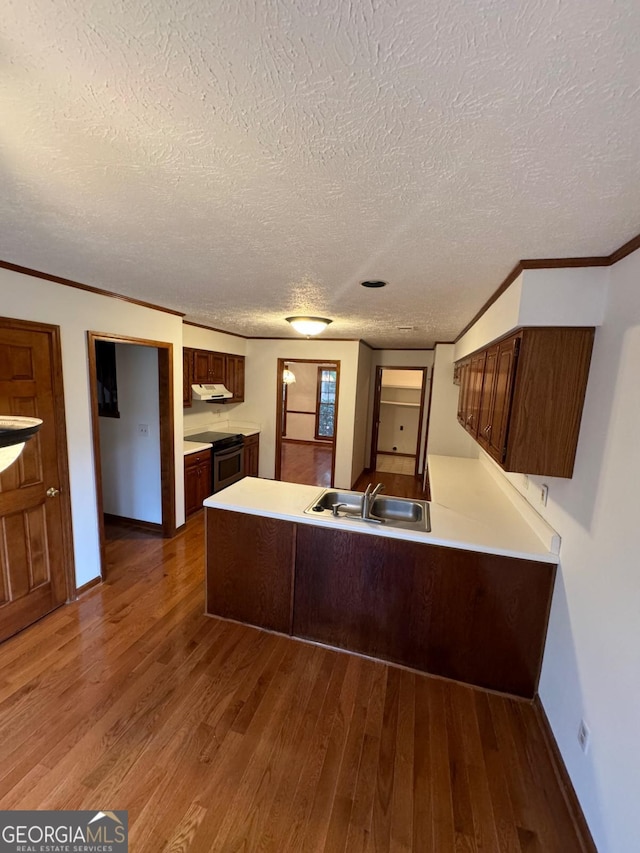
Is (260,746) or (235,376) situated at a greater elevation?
(235,376)

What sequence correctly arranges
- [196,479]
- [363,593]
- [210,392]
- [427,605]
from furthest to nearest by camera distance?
[210,392] → [196,479] → [363,593] → [427,605]

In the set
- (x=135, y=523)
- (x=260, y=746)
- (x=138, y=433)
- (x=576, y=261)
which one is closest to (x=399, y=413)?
(x=138, y=433)

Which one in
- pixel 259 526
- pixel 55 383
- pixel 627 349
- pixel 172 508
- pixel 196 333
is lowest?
pixel 172 508

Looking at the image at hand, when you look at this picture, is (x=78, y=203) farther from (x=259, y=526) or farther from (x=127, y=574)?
(x=127, y=574)

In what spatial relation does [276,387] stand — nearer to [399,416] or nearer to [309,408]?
[399,416]

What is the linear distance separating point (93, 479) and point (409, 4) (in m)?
3.22

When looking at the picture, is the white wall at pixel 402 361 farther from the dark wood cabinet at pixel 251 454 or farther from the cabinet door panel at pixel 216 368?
the cabinet door panel at pixel 216 368

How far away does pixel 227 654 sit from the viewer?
2.36 metres

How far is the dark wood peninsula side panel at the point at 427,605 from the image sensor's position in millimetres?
2084

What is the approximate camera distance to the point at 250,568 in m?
2.59

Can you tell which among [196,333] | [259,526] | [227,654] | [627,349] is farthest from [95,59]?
[196,333]

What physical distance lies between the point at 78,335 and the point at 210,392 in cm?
220

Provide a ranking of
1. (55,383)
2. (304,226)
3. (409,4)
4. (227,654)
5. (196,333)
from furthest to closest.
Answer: (196,333)
(55,383)
(227,654)
(304,226)
(409,4)

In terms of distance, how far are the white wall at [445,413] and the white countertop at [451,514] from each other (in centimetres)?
178
